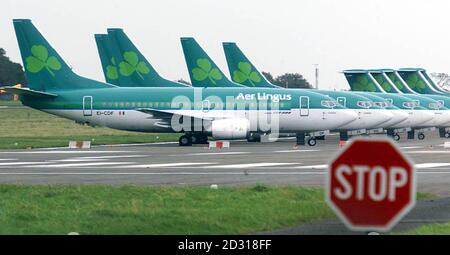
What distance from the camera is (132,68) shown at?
6650cm

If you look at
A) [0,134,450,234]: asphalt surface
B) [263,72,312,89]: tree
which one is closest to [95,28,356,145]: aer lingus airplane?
[0,134,450,234]: asphalt surface

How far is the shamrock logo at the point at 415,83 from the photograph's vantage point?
311 feet

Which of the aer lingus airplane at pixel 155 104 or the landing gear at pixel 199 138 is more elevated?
the aer lingus airplane at pixel 155 104

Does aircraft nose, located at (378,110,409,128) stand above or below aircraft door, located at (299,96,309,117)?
below

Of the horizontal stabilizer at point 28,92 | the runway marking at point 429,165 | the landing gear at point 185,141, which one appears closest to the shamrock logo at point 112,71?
the horizontal stabilizer at point 28,92

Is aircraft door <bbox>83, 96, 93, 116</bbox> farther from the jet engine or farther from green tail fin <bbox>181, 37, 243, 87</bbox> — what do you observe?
green tail fin <bbox>181, 37, 243, 87</bbox>

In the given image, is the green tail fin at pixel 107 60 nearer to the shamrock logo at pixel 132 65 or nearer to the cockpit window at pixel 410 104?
the shamrock logo at pixel 132 65

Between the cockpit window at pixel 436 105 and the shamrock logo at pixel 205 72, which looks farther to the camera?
the cockpit window at pixel 436 105

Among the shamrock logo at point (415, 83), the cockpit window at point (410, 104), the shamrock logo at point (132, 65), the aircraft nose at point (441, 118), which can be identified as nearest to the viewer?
the shamrock logo at point (132, 65)

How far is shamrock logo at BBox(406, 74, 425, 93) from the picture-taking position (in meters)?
94.9

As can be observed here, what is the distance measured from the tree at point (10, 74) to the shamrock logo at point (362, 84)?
109062mm

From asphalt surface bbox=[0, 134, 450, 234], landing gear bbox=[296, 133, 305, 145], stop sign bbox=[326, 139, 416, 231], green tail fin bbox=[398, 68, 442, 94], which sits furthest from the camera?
green tail fin bbox=[398, 68, 442, 94]

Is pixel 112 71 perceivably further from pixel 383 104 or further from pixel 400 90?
pixel 400 90

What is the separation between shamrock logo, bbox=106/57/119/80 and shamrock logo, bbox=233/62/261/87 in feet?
33.6
